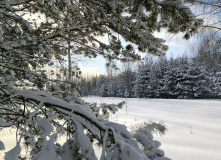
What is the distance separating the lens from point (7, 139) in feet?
13.4

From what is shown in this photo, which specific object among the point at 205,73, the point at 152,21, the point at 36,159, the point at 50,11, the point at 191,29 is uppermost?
the point at 205,73

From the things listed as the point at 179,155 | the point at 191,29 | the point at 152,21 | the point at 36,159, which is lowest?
the point at 179,155

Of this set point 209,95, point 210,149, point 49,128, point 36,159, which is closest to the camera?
point 36,159

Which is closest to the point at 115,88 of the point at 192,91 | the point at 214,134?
the point at 192,91

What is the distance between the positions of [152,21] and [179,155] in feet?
11.8

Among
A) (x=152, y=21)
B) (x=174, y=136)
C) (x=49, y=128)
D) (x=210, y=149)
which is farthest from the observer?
(x=174, y=136)

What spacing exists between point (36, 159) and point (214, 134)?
6253mm

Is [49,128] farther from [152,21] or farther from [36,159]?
[152,21]

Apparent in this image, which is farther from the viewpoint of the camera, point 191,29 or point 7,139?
point 7,139

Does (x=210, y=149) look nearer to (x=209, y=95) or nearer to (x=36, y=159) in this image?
(x=36, y=159)

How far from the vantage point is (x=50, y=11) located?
1546 millimetres

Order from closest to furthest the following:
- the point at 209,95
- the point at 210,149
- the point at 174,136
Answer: the point at 210,149, the point at 174,136, the point at 209,95

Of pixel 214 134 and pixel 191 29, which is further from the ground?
pixel 191 29

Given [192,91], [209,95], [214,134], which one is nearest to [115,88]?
[192,91]
